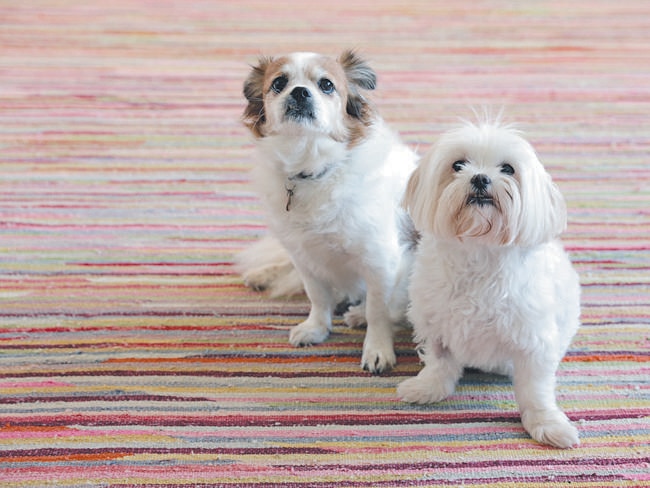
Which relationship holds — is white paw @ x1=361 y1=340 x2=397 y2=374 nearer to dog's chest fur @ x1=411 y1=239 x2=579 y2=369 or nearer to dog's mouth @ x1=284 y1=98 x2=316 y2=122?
dog's chest fur @ x1=411 y1=239 x2=579 y2=369

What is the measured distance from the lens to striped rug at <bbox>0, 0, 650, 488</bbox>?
1322mm

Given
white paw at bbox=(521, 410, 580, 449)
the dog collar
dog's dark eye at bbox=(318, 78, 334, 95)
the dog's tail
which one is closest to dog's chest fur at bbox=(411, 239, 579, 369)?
white paw at bbox=(521, 410, 580, 449)

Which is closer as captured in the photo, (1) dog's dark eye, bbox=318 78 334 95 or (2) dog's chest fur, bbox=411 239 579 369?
(2) dog's chest fur, bbox=411 239 579 369

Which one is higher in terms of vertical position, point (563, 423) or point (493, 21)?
point (493, 21)

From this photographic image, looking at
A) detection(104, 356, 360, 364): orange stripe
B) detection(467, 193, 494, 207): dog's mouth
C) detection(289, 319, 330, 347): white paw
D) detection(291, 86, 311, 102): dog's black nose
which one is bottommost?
detection(104, 356, 360, 364): orange stripe

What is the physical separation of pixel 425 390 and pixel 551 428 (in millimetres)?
246

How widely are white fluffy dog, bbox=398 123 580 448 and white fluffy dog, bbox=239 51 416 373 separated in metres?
0.15

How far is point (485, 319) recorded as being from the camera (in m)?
1.27

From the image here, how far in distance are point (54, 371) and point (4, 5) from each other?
279cm

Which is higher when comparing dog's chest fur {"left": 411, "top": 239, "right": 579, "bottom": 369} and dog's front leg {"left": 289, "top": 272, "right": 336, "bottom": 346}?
dog's chest fur {"left": 411, "top": 239, "right": 579, "bottom": 369}

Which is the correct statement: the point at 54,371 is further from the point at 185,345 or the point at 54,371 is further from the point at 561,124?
the point at 561,124

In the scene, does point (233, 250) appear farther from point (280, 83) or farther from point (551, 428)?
point (551, 428)

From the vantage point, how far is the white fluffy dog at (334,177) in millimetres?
1458

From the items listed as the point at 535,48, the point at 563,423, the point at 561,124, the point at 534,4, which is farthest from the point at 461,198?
the point at 534,4
